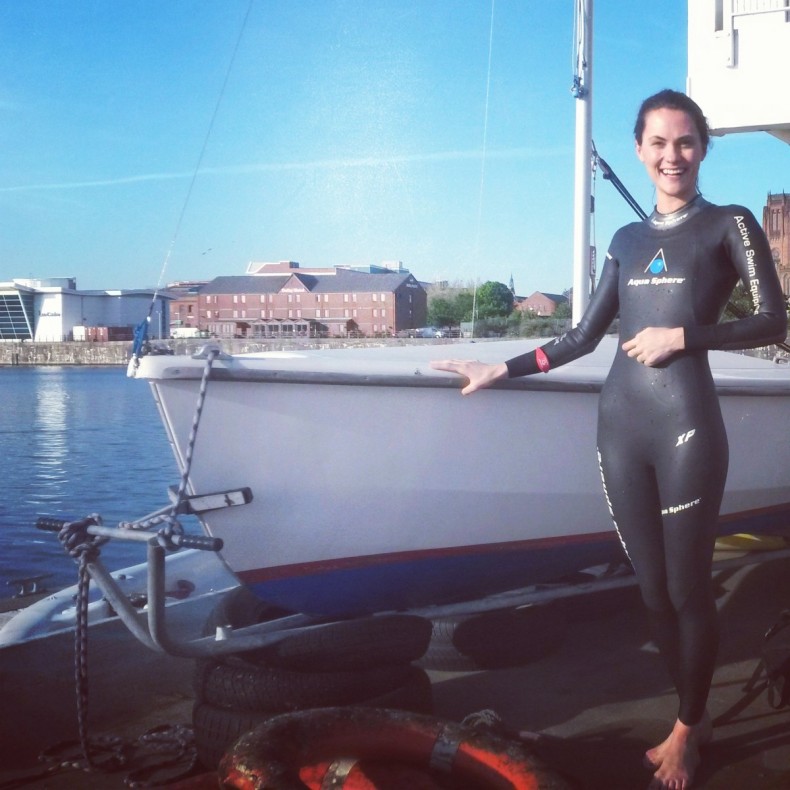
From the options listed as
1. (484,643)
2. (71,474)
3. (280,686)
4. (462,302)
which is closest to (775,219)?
(71,474)

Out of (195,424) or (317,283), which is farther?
(317,283)

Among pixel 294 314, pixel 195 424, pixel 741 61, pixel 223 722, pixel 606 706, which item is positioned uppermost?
pixel 741 61

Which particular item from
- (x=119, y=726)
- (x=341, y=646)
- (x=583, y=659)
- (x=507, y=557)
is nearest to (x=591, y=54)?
(x=507, y=557)

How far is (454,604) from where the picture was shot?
3.79 meters

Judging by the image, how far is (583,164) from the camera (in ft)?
16.3

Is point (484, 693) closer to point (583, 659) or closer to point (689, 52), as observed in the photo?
point (583, 659)

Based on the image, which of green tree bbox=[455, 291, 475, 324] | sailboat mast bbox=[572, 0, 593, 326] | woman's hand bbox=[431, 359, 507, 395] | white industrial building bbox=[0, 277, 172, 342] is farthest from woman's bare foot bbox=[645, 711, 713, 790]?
white industrial building bbox=[0, 277, 172, 342]

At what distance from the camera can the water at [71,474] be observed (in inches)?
399

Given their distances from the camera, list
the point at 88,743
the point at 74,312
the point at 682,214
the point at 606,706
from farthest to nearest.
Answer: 1. the point at 74,312
2. the point at 606,706
3. the point at 88,743
4. the point at 682,214

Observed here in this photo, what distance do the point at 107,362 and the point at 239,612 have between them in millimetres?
74156

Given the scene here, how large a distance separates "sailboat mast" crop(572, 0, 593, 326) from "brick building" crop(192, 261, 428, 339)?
3462 millimetres

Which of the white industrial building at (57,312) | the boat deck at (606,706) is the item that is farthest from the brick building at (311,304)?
the white industrial building at (57,312)

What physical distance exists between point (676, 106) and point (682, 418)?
0.84 metres

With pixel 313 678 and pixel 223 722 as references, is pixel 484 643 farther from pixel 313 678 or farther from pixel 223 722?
pixel 223 722
